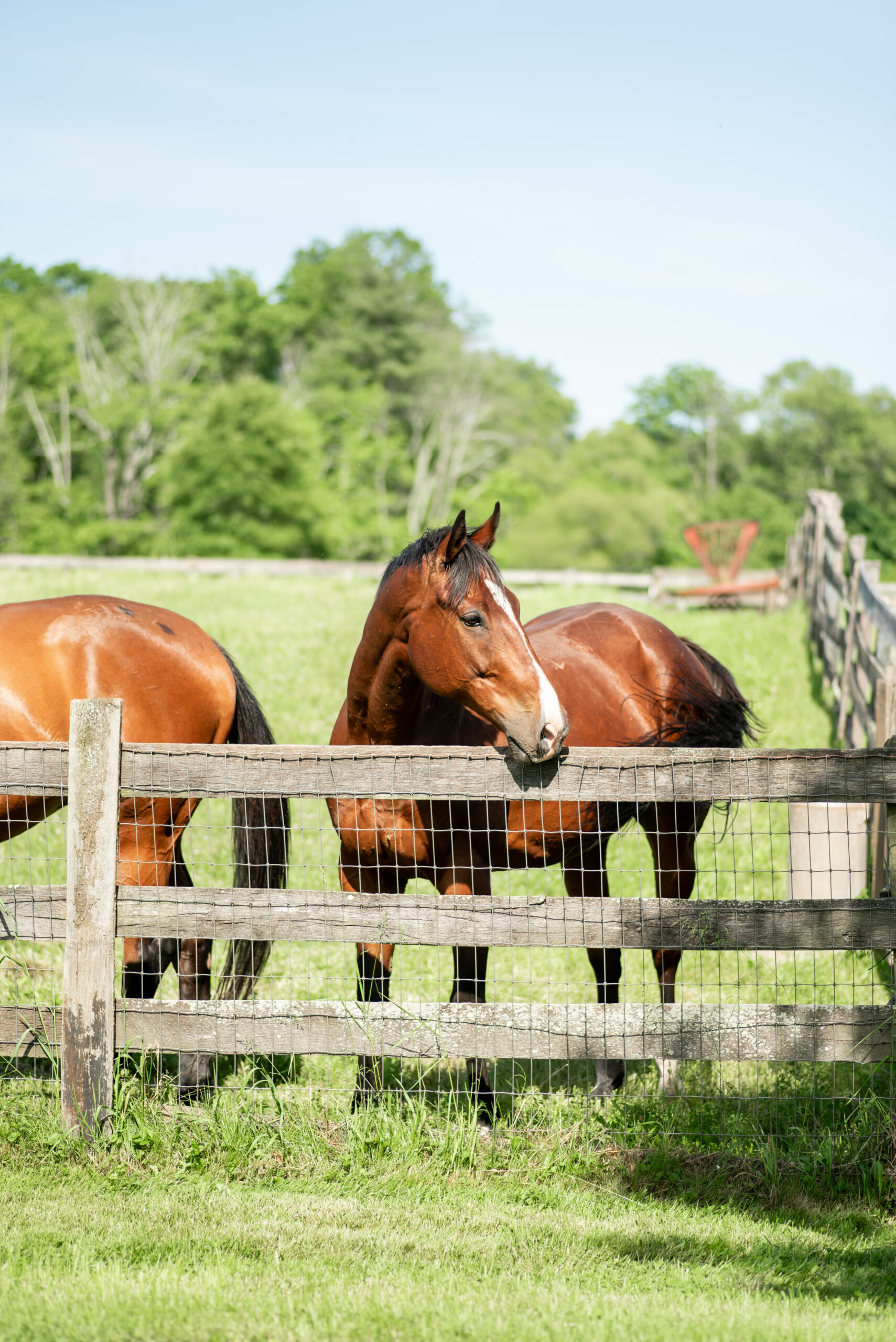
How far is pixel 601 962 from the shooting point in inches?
196

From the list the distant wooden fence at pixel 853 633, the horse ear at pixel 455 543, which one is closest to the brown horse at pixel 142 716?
the horse ear at pixel 455 543

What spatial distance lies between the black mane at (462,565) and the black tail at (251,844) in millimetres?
1086

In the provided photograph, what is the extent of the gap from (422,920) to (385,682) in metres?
0.95

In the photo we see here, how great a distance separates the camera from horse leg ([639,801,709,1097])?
4.59m

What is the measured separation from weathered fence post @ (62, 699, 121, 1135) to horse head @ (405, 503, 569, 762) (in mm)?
1203

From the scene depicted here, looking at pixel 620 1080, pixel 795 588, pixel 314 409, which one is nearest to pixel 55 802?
pixel 620 1080

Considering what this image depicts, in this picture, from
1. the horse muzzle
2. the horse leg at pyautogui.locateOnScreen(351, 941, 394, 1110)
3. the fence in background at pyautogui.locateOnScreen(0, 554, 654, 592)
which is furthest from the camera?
the fence in background at pyautogui.locateOnScreen(0, 554, 654, 592)

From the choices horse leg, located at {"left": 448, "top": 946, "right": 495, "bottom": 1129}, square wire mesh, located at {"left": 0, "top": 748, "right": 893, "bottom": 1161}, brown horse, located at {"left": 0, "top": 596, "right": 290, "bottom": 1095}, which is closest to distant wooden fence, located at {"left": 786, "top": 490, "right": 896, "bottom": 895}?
square wire mesh, located at {"left": 0, "top": 748, "right": 893, "bottom": 1161}

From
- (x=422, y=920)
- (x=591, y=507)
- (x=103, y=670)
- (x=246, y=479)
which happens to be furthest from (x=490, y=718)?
(x=591, y=507)

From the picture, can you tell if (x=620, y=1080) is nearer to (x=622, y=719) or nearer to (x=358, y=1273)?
(x=622, y=719)

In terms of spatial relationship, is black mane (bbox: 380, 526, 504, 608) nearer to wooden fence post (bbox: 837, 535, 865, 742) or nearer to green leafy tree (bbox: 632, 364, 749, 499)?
wooden fence post (bbox: 837, 535, 865, 742)

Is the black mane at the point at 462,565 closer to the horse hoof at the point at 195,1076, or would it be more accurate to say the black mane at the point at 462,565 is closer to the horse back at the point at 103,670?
the horse back at the point at 103,670

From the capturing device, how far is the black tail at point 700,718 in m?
4.97

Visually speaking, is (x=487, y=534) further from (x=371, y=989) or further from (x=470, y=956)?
(x=371, y=989)
